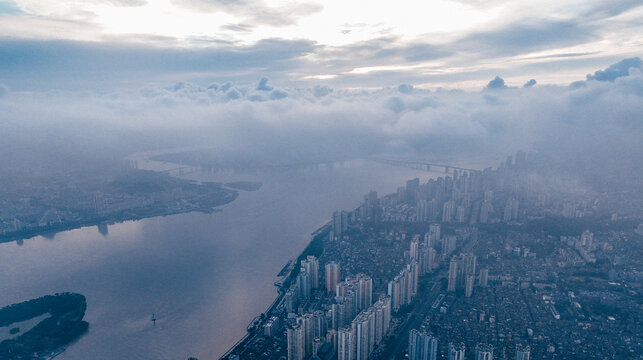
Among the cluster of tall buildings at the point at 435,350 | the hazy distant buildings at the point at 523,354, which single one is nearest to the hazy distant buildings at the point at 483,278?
the cluster of tall buildings at the point at 435,350

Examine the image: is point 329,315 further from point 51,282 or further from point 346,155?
point 346,155

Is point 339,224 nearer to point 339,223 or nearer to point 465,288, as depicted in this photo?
point 339,223

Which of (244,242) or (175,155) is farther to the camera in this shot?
(175,155)

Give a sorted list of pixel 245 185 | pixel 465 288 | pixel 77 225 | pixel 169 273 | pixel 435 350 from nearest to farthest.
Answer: pixel 435 350 < pixel 465 288 < pixel 169 273 < pixel 77 225 < pixel 245 185

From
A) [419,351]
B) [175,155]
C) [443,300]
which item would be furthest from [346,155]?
[419,351]

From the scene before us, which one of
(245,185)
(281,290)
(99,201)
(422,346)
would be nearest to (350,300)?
(422,346)

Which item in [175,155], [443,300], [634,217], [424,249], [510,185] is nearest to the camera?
[443,300]
